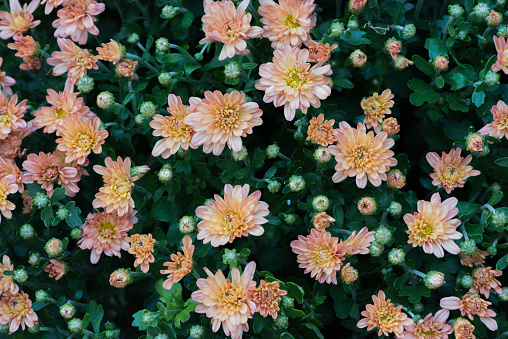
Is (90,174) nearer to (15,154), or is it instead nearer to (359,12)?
(15,154)

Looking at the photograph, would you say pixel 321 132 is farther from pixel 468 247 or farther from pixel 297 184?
pixel 468 247

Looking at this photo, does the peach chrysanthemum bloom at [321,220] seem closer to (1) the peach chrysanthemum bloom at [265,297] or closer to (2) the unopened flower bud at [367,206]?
(2) the unopened flower bud at [367,206]

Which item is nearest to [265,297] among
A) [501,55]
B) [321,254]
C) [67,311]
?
[321,254]

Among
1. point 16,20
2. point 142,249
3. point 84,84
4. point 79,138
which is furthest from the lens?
point 16,20

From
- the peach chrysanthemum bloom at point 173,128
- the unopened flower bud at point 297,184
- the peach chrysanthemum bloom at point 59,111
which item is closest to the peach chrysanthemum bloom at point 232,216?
the unopened flower bud at point 297,184

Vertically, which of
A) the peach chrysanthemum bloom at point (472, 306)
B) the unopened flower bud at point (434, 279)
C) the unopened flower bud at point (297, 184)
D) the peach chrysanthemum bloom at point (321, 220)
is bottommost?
the peach chrysanthemum bloom at point (472, 306)

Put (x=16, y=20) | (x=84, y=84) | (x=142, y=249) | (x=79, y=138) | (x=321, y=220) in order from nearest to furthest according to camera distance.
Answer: (x=321, y=220) → (x=142, y=249) → (x=79, y=138) → (x=84, y=84) → (x=16, y=20)
